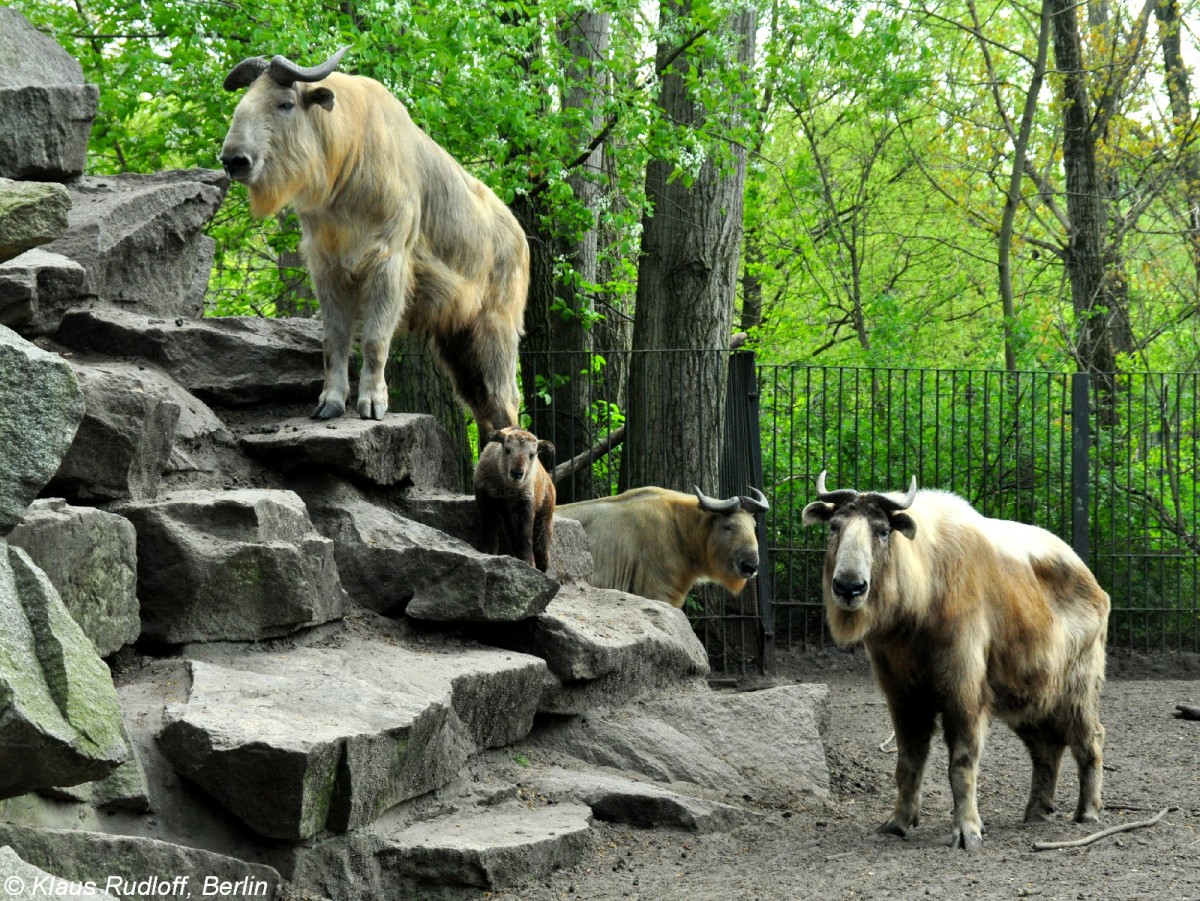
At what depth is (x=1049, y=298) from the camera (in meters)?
17.8

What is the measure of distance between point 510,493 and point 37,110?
9.73 feet

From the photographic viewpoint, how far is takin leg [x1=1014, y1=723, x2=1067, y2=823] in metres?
6.00

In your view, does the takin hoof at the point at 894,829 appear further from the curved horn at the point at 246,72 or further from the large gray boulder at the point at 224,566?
the curved horn at the point at 246,72

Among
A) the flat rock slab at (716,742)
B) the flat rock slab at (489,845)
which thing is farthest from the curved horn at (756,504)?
the flat rock slab at (489,845)

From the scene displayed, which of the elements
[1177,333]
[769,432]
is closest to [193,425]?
[769,432]

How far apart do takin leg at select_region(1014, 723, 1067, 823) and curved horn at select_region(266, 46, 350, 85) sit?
4652mm

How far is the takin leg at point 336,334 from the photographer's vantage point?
6.48 meters

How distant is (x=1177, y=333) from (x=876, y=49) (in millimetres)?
5076

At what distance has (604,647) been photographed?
6371 mm

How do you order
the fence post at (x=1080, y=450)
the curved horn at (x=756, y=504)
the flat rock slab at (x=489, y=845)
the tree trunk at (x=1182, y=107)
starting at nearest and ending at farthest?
the flat rock slab at (x=489, y=845) < the curved horn at (x=756, y=504) < the fence post at (x=1080, y=450) < the tree trunk at (x=1182, y=107)

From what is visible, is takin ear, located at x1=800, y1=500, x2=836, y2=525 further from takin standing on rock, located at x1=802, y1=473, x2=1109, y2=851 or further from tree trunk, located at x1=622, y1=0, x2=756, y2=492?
tree trunk, located at x1=622, y1=0, x2=756, y2=492

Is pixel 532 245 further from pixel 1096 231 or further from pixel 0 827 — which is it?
pixel 0 827

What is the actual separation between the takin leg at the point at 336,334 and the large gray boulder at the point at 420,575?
57 centimetres

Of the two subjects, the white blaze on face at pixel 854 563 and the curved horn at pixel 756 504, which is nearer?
the white blaze on face at pixel 854 563
